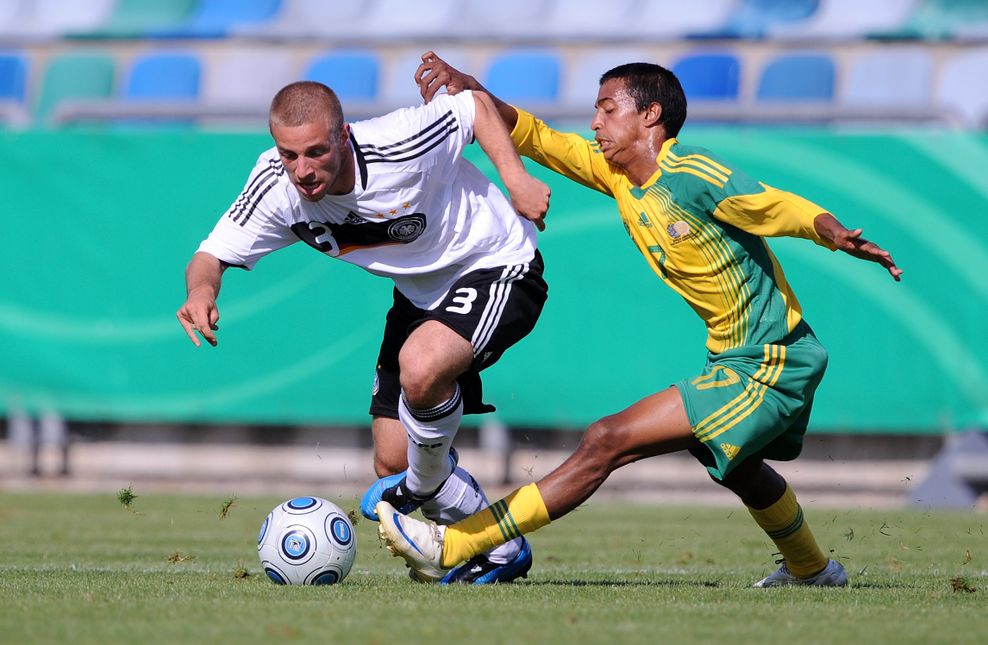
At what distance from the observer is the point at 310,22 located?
1590 centimetres

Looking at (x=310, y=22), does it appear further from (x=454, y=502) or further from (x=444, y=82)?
(x=454, y=502)

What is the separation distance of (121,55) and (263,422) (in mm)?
5670

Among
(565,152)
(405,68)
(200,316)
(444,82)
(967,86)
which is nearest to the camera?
(200,316)

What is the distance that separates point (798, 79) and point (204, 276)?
9.73 m

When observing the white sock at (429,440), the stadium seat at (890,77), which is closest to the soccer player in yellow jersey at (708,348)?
the white sock at (429,440)

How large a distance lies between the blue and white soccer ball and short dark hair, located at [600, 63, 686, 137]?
2173mm

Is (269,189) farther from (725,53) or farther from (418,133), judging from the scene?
(725,53)

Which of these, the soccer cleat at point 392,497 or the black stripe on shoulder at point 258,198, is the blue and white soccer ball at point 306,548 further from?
the black stripe on shoulder at point 258,198

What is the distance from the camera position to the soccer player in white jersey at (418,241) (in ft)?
17.9

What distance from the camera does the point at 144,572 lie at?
20.8 feet

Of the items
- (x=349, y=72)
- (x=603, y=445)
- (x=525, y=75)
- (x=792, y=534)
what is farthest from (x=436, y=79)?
(x=349, y=72)

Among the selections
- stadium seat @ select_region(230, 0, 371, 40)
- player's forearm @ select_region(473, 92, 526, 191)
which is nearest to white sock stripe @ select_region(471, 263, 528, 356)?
player's forearm @ select_region(473, 92, 526, 191)

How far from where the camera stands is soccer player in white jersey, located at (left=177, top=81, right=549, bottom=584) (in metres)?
5.46

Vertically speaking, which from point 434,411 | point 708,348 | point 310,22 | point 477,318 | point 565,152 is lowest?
point 434,411
